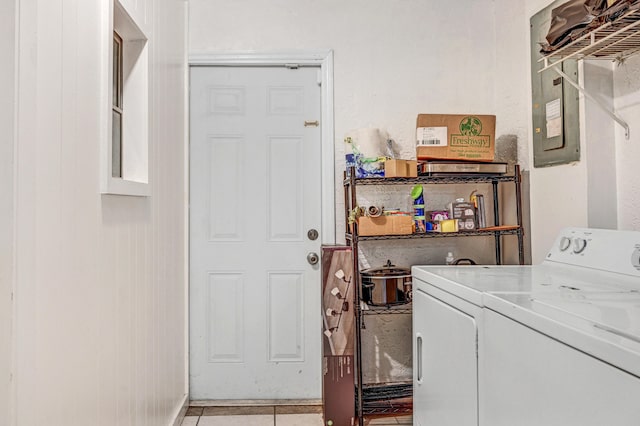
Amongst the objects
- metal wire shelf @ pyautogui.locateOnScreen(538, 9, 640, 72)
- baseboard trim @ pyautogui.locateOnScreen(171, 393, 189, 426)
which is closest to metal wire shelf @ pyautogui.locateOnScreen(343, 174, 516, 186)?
metal wire shelf @ pyautogui.locateOnScreen(538, 9, 640, 72)

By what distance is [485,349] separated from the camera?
139 cm

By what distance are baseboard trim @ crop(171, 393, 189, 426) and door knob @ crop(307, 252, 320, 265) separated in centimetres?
101

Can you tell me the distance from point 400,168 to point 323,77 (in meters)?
0.75

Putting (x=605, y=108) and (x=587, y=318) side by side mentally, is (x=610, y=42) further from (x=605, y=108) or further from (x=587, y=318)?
(x=587, y=318)

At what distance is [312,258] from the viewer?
9.31 ft

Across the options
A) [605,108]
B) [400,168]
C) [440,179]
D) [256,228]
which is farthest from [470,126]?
[256,228]

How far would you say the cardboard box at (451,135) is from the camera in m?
2.50

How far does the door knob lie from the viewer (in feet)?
9.32

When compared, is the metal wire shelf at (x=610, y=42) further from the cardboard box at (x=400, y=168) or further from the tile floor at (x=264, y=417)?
the tile floor at (x=264, y=417)

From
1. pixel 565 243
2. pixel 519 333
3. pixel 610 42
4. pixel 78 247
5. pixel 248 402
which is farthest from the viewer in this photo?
pixel 248 402

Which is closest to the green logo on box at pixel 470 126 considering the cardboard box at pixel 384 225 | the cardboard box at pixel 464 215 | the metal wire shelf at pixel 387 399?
the cardboard box at pixel 464 215

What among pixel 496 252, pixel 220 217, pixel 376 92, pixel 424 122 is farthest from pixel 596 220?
pixel 220 217

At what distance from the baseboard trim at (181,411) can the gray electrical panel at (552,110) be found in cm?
220

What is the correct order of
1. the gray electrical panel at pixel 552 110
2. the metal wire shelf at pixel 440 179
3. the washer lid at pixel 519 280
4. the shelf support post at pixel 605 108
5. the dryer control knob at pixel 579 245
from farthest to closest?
the metal wire shelf at pixel 440 179
the gray electrical panel at pixel 552 110
the shelf support post at pixel 605 108
the dryer control knob at pixel 579 245
the washer lid at pixel 519 280
